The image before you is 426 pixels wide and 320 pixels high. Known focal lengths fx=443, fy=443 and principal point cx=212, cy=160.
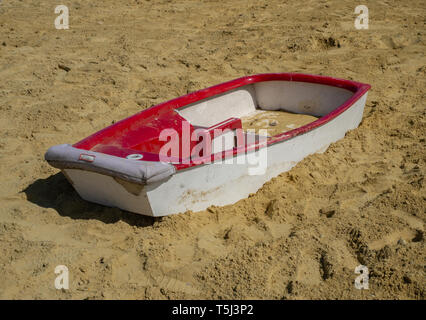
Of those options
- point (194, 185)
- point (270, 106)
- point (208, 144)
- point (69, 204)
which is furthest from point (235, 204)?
point (270, 106)

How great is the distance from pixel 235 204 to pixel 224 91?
62.7 inches

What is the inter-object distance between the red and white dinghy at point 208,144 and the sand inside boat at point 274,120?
1 centimetres

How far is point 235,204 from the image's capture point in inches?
136

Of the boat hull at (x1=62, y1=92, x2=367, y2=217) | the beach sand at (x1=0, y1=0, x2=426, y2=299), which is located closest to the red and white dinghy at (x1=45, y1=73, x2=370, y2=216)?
the boat hull at (x1=62, y1=92, x2=367, y2=217)

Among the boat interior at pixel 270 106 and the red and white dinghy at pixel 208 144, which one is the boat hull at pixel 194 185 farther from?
the boat interior at pixel 270 106

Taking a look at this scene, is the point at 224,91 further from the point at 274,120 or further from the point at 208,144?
the point at 208,144

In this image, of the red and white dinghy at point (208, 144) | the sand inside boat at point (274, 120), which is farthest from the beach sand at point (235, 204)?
the sand inside boat at point (274, 120)

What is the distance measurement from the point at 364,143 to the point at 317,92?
2.72 feet

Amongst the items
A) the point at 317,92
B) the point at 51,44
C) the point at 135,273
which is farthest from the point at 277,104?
the point at 51,44

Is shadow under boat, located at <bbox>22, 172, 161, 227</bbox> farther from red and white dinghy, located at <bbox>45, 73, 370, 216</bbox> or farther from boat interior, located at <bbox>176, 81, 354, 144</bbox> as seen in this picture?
boat interior, located at <bbox>176, 81, 354, 144</bbox>

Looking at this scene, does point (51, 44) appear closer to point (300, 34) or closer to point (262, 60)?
point (262, 60)

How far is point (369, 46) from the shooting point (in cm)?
625

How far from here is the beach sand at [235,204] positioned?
2.79 metres

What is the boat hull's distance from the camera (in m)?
3.07
